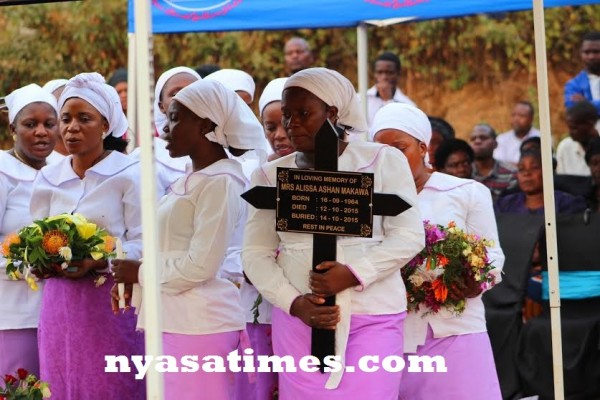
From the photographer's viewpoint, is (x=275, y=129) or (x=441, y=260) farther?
(x=275, y=129)

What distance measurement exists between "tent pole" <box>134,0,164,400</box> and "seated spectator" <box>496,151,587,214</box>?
5.80m

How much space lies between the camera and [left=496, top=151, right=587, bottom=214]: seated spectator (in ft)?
33.5

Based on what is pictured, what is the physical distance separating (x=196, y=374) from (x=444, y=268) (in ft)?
4.59

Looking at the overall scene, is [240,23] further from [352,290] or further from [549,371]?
[352,290]

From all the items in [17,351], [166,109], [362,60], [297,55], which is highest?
[297,55]

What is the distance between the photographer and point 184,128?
6.43 meters

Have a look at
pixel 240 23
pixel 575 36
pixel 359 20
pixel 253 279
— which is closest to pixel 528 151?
pixel 359 20

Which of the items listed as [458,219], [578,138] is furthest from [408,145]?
[578,138]

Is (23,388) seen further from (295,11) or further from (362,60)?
(362,60)

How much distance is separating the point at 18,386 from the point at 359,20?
4601mm

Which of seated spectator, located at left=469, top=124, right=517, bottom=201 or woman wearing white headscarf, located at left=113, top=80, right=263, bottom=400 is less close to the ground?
seated spectator, located at left=469, top=124, right=517, bottom=201

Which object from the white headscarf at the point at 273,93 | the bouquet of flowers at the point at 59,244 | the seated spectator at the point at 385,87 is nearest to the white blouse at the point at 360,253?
the bouquet of flowers at the point at 59,244

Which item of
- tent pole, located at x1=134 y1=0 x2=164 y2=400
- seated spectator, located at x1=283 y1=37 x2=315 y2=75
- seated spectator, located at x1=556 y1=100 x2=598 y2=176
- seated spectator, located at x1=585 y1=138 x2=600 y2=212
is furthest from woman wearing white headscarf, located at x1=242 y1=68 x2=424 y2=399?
seated spectator, located at x1=283 y1=37 x2=315 y2=75

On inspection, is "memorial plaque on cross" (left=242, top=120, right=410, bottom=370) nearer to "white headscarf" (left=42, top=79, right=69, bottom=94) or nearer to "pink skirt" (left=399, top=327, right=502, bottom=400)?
"pink skirt" (left=399, top=327, right=502, bottom=400)
